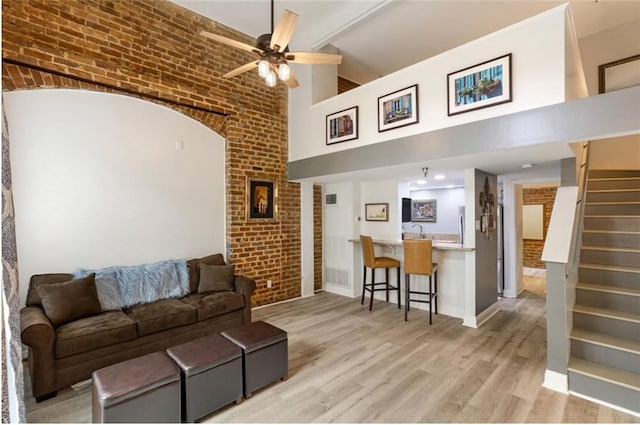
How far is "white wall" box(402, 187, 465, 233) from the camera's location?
7.93 m

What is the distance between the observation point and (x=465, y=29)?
15.6ft

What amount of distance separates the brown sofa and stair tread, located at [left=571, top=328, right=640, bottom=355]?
11.4ft

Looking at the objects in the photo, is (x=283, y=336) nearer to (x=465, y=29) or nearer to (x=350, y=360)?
(x=350, y=360)

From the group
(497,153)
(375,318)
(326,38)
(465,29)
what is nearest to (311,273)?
(375,318)

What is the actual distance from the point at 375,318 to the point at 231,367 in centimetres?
247

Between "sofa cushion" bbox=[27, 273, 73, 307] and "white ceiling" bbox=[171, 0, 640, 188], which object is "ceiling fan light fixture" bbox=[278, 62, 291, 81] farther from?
"sofa cushion" bbox=[27, 273, 73, 307]

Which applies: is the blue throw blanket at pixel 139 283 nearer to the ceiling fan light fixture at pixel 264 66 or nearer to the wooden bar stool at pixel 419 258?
the ceiling fan light fixture at pixel 264 66

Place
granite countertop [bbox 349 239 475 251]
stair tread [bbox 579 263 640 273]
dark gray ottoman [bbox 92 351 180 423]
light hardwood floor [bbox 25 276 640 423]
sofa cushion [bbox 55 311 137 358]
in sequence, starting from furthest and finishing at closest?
1. granite countertop [bbox 349 239 475 251]
2. stair tread [bbox 579 263 640 273]
3. sofa cushion [bbox 55 311 137 358]
4. light hardwood floor [bbox 25 276 640 423]
5. dark gray ottoman [bbox 92 351 180 423]

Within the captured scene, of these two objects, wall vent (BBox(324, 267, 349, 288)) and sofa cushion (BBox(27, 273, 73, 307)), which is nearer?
sofa cushion (BBox(27, 273, 73, 307))

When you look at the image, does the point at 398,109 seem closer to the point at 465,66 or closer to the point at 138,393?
the point at 465,66

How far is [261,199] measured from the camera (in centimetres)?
487

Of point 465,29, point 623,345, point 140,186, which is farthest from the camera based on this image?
point 465,29

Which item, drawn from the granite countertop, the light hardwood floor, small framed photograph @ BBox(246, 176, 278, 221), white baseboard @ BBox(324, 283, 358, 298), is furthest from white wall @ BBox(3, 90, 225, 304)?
the granite countertop

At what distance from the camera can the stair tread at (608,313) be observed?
269 cm
